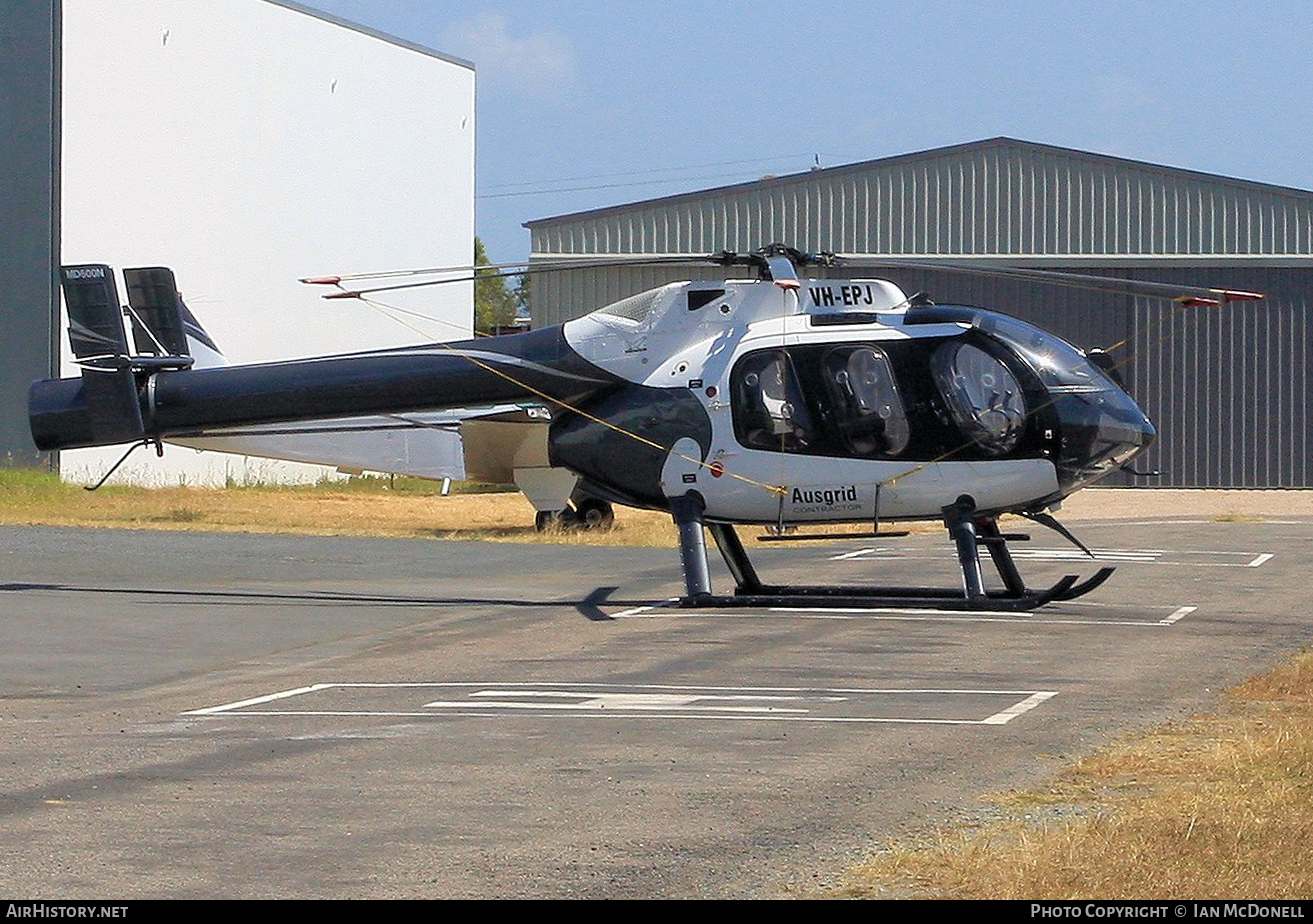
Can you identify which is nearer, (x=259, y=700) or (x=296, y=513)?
(x=259, y=700)

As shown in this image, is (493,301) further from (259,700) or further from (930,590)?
(259,700)

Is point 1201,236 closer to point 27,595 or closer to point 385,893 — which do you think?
point 27,595

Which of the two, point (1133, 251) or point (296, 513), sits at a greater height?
point (1133, 251)

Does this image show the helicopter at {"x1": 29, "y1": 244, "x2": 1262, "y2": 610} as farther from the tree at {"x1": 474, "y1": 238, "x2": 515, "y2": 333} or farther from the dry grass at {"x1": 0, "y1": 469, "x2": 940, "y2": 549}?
the tree at {"x1": 474, "y1": 238, "x2": 515, "y2": 333}

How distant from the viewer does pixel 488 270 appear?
A: 50.7 ft

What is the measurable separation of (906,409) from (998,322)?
117 centimetres

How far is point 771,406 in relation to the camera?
682 inches

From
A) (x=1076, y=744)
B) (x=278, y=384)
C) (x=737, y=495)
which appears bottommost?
(x=1076, y=744)

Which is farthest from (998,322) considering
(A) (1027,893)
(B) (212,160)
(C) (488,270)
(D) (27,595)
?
(B) (212,160)

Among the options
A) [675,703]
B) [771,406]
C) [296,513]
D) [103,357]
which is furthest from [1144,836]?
[296,513]

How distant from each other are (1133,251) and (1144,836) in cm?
3619

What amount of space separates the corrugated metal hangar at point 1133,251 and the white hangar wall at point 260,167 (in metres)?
7.07

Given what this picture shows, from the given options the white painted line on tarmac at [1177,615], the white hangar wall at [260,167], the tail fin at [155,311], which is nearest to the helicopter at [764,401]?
the white painted line on tarmac at [1177,615]

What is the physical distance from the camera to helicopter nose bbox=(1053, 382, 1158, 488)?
54.4 ft
